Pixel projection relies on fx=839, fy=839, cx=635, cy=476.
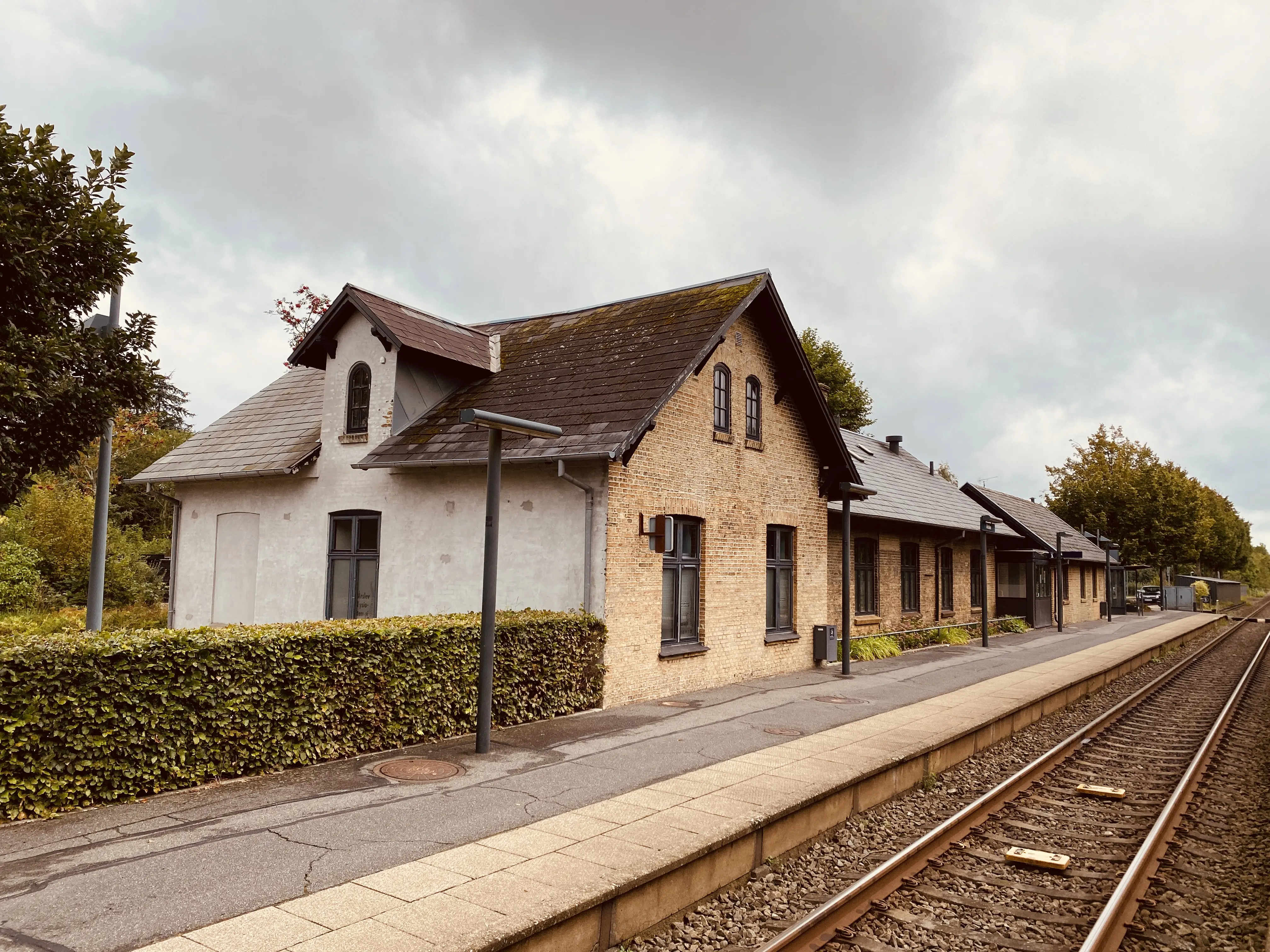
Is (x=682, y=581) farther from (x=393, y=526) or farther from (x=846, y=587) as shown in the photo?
(x=393, y=526)

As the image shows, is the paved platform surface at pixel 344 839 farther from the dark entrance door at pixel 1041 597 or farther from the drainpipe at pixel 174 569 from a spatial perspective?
A: the dark entrance door at pixel 1041 597

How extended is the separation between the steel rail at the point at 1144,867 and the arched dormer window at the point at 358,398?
12.5 meters

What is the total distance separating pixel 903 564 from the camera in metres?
23.6

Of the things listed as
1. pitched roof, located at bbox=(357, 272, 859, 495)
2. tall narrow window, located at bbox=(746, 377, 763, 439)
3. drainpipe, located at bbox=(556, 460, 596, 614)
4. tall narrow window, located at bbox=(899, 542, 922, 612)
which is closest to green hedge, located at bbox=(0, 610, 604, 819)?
drainpipe, located at bbox=(556, 460, 596, 614)

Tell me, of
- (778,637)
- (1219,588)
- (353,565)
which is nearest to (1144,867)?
(778,637)

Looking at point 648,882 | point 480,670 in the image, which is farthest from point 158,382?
point 648,882

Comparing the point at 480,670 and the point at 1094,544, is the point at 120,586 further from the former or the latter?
the point at 1094,544

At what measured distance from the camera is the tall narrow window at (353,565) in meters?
14.2

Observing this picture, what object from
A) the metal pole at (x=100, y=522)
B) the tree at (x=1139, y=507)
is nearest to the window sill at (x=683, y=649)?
the metal pole at (x=100, y=522)

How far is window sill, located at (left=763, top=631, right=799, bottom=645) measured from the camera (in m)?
15.2

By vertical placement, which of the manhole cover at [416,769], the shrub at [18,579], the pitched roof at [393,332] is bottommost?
the manhole cover at [416,769]

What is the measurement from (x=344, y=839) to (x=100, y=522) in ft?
18.7

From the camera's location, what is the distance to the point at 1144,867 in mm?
6625

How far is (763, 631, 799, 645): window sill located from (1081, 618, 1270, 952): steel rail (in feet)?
21.4
